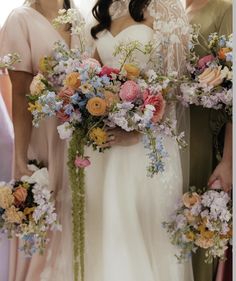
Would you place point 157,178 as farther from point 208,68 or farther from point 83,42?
point 83,42

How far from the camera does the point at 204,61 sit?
1.64 metres

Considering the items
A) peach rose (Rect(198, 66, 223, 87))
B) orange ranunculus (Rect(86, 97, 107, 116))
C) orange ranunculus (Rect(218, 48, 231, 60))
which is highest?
orange ranunculus (Rect(218, 48, 231, 60))

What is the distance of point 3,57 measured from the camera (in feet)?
5.59

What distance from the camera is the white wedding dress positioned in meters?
1.68

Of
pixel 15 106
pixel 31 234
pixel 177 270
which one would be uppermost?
pixel 15 106

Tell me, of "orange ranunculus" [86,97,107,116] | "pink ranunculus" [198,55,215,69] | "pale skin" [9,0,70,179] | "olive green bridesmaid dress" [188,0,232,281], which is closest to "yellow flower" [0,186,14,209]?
"pale skin" [9,0,70,179]

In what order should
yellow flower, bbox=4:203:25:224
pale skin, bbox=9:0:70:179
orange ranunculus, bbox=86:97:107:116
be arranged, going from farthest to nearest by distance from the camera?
pale skin, bbox=9:0:70:179 < yellow flower, bbox=4:203:25:224 < orange ranunculus, bbox=86:97:107:116

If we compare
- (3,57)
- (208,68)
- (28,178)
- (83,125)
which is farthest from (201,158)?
(3,57)

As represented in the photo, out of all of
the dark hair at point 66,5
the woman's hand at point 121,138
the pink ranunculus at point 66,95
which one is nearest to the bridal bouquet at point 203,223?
the woman's hand at point 121,138

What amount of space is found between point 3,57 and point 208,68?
2.04 feet

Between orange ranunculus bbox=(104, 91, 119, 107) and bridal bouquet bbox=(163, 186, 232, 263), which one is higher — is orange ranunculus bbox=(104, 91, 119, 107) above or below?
above

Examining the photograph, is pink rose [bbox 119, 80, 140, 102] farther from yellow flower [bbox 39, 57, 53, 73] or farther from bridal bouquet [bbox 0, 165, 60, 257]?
bridal bouquet [bbox 0, 165, 60, 257]

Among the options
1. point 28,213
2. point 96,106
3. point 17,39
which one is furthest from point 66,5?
point 28,213

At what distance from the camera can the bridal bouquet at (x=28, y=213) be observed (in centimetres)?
162
